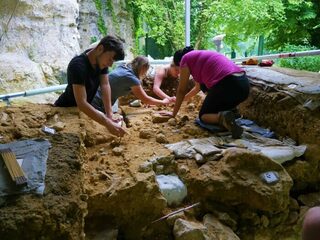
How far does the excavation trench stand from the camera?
2.19 m

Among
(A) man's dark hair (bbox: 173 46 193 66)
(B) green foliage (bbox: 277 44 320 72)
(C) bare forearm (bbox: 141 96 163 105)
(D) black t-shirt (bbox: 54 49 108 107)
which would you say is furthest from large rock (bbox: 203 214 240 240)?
(B) green foliage (bbox: 277 44 320 72)

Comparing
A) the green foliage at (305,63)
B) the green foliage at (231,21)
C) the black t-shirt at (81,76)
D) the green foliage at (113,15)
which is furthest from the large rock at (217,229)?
the green foliage at (113,15)

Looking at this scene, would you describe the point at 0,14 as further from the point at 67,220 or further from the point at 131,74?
the point at 67,220

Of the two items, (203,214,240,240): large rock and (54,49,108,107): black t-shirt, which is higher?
(54,49,108,107): black t-shirt

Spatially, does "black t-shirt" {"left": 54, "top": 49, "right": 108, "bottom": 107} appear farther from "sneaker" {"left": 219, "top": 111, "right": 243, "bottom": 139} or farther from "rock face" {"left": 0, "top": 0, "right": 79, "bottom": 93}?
"rock face" {"left": 0, "top": 0, "right": 79, "bottom": 93}

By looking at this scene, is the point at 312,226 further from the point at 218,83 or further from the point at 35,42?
the point at 35,42

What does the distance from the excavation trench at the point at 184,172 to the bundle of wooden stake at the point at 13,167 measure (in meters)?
0.11

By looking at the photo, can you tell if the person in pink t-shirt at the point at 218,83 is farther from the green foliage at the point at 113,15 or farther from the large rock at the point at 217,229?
the green foliage at the point at 113,15

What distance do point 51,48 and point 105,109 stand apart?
4.41m

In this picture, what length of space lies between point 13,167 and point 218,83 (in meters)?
2.17

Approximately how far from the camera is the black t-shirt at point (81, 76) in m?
2.70

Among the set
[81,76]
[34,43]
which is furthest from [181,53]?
[34,43]

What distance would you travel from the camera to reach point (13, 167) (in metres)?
1.47

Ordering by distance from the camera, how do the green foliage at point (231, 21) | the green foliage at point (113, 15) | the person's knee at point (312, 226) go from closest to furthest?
the person's knee at point (312, 226) < the green foliage at point (231, 21) < the green foliage at point (113, 15)
